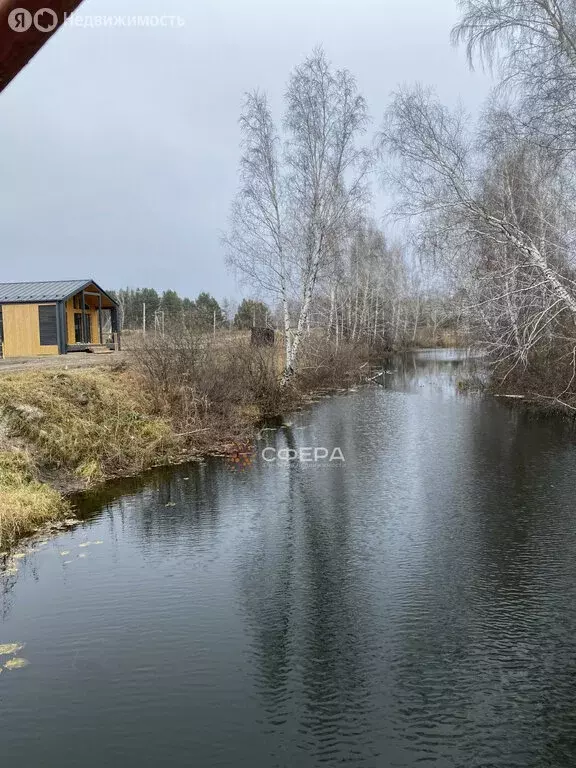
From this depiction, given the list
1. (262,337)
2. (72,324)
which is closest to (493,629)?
(262,337)

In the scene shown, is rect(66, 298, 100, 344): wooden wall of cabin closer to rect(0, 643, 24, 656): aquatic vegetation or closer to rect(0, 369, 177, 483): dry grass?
rect(0, 369, 177, 483): dry grass

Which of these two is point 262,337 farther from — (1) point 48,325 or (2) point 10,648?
(2) point 10,648

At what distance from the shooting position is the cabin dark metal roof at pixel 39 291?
2211 cm

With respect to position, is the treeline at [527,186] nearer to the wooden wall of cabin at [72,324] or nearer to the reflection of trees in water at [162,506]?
the reflection of trees in water at [162,506]

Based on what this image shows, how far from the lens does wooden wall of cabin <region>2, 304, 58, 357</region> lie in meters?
22.1

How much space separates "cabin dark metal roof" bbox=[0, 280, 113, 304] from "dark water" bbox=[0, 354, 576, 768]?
570 inches

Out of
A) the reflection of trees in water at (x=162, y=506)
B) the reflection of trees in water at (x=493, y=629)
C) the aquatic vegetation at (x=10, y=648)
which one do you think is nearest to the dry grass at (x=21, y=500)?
the reflection of trees in water at (x=162, y=506)

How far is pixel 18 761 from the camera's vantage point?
12.6 ft

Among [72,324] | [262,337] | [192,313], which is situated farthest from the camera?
[72,324]

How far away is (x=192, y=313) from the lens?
1560 cm

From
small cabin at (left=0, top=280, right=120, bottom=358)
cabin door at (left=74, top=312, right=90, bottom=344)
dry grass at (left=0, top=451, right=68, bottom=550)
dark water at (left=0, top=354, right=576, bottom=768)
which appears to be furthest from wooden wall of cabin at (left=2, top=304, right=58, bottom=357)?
dark water at (left=0, top=354, right=576, bottom=768)

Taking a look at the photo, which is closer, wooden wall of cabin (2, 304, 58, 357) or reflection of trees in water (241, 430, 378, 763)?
reflection of trees in water (241, 430, 378, 763)

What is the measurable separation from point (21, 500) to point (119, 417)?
13.7ft

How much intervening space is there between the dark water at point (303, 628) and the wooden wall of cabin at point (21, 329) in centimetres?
1426
